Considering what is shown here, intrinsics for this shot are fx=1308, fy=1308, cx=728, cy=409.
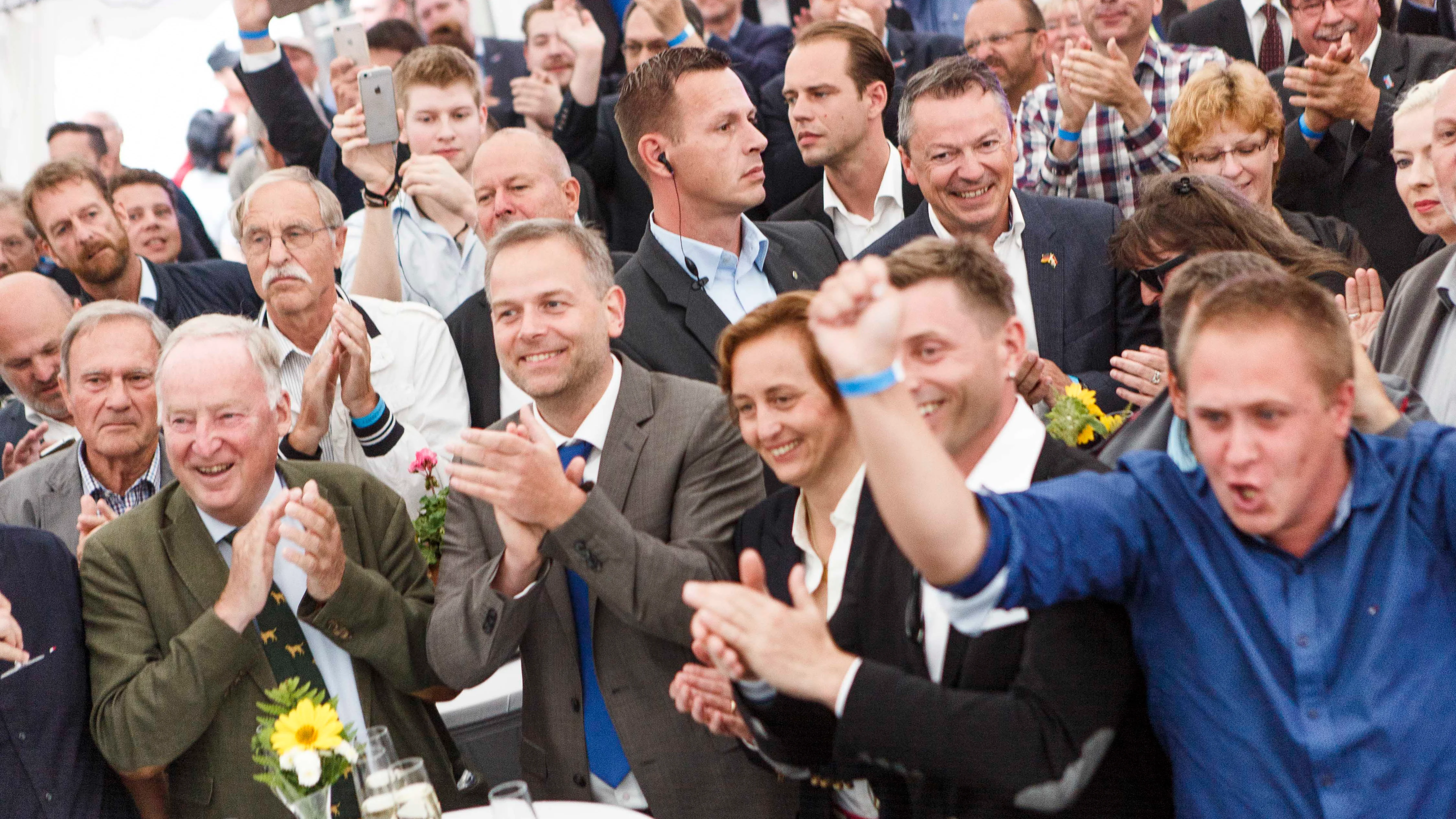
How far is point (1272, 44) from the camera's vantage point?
526 cm

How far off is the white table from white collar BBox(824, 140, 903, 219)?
96.6 inches

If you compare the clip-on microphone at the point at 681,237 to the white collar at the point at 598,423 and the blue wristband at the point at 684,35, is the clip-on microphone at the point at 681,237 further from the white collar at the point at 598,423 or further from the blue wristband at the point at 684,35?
the blue wristband at the point at 684,35

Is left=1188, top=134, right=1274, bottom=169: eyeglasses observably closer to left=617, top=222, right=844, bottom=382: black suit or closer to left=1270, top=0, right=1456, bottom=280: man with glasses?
left=1270, top=0, right=1456, bottom=280: man with glasses

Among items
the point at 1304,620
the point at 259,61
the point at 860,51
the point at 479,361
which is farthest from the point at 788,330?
the point at 259,61

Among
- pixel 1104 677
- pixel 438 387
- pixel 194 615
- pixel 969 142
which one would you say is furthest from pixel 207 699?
pixel 969 142

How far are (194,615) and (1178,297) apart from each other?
2041 mm

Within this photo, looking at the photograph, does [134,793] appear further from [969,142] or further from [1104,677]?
[969,142]

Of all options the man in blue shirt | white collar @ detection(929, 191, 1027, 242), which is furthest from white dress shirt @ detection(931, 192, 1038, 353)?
the man in blue shirt

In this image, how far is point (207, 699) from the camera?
2570 mm

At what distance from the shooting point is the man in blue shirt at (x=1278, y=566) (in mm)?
1719

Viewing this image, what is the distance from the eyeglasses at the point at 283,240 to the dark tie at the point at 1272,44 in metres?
3.73

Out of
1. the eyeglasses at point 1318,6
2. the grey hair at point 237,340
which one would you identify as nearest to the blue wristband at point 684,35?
the eyeglasses at point 1318,6

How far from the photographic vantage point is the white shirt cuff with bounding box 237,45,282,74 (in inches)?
202

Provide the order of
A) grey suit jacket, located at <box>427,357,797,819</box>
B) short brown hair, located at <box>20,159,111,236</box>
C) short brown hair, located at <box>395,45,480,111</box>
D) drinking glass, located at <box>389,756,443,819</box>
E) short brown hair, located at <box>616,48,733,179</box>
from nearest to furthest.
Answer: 1. drinking glass, located at <box>389,756,443,819</box>
2. grey suit jacket, located at <box>427,357,797,819</box>
3. short brown hair, located at <box>616,48,733,179</box>
4. short brown hair, located at <box>395,45,480,111</box>
5. short brown hair, located at <box>20,159,111,236</box>
